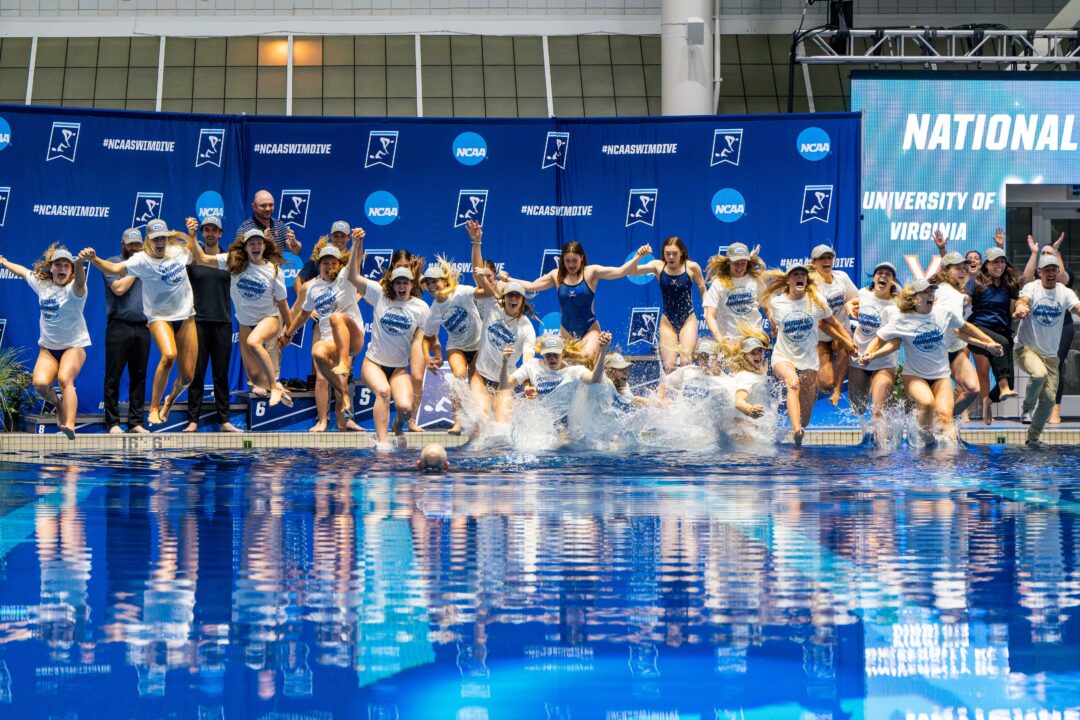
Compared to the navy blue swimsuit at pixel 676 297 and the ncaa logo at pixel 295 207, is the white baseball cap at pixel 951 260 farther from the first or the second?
the ncaa logo at pixel 295 207

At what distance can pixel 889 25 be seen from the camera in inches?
706

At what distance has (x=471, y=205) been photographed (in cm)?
1445

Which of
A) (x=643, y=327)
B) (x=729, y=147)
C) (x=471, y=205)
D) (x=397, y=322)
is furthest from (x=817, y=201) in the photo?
(x=397, y=322)

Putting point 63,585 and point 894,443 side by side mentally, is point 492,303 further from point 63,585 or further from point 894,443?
point 63,585

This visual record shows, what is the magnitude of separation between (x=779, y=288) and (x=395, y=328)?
327 cm

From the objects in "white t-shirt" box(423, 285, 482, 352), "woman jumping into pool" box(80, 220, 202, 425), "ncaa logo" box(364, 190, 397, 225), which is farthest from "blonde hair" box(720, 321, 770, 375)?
"woman jumping into pool" box(80, 220, 202, 425)

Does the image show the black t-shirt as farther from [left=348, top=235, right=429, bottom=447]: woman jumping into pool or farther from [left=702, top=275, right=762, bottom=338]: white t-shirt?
[left=702, top=275, right=762, bottom=338]: white t-shirt

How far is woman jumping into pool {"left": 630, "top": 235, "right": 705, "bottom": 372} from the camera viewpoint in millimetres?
12641

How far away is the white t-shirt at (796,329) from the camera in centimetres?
1212

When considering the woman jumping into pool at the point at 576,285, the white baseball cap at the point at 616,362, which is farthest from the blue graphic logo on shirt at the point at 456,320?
the white baseball cap at the point at 616,362

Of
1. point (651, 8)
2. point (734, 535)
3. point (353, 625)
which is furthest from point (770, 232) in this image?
point (353, 625)

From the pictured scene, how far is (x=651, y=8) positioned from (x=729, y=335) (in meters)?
6.96

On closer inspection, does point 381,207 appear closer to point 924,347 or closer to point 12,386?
point 12,386

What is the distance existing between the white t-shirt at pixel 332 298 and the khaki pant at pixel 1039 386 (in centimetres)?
589
